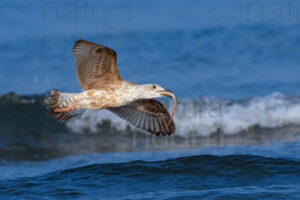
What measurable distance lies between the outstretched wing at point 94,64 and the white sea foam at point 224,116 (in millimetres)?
3195

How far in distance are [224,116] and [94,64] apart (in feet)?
13.2

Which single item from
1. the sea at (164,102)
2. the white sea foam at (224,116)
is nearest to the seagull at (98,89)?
the sea at (164,102)

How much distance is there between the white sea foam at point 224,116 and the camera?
8734 mm

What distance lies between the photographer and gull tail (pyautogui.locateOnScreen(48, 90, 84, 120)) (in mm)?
5625

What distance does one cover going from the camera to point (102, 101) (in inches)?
224

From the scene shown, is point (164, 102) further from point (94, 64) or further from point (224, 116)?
point (94, 64)

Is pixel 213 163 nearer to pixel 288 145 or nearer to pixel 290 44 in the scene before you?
pixel 288 145

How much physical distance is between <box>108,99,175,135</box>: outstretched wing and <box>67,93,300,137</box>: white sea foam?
2324 mm

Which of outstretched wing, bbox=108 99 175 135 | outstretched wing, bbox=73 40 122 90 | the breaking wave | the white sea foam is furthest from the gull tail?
the white sea foam

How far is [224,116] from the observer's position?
9117 millimetres

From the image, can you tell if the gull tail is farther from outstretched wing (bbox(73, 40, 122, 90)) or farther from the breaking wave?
the breaking wave

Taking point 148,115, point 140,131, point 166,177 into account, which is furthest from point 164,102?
point 166,177

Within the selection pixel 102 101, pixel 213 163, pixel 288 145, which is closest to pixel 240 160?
pixel 213 163

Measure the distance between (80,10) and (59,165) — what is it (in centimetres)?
792
